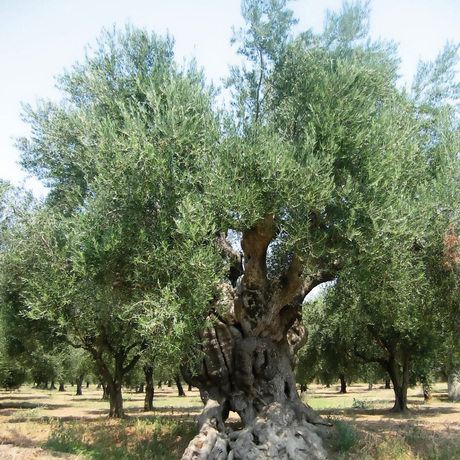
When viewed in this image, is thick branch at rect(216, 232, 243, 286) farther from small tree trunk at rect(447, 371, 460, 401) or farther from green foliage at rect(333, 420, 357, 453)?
small tree trunk at rect(447, 371, 460, 401)

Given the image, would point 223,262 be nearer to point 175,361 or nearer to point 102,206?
point 175,361

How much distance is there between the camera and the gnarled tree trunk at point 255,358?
45.6 ft

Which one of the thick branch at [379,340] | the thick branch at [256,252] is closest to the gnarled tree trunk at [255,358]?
the thick branch at [256,252]

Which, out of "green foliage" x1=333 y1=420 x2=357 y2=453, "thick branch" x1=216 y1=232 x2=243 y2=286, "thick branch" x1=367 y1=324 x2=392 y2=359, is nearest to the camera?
"green foliage" x1=333 y1=420 x2=357 y2=453

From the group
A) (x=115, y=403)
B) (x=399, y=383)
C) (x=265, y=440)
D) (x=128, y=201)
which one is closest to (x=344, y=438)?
(x=265, y=440)

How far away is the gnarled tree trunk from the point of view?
13.9 m

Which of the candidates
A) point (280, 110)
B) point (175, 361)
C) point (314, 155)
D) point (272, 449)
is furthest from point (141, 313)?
point (280, 110)

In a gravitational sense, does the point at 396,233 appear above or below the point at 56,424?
above

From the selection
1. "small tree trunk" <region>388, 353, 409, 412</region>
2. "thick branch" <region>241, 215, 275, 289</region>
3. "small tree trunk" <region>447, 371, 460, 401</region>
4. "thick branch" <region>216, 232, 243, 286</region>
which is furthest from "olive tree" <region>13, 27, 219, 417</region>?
"small tree trunk" <region>447, 371, 460, 401</region>

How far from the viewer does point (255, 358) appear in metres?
14.9

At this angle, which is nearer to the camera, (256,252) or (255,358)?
(256,252)

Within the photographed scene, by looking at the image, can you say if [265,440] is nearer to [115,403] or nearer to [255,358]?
[255,358]

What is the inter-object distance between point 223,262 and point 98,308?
15.1 feet

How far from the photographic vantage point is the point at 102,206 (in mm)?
12602
